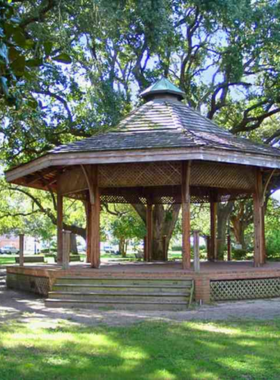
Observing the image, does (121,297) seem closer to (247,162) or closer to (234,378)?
(247,162)

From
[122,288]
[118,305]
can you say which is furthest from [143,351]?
[122,288]

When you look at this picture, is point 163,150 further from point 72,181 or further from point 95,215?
point 72,181

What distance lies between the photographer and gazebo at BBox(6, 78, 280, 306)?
1198 cm

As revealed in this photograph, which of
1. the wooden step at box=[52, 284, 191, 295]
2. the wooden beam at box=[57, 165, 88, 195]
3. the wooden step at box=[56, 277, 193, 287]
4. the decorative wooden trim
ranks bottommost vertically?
the wooden step at box=[52, 284, 191, 295]

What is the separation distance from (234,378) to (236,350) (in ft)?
4.19

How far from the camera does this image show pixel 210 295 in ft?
38.7

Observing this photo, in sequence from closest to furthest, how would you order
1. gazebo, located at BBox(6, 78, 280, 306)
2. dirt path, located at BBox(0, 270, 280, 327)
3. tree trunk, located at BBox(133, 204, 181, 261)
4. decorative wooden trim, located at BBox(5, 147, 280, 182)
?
dirt path, located at BBox(0, 270, 280, 327)
decorative wooden trim, located at BBox(5, 147, 280, 182)
gazebo, located at BBox(6, 78, 280, 306)
tree trunk, located at BBox(133, 204, 181, 261)

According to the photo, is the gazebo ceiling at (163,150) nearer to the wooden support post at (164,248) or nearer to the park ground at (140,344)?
the park ground at (140,344)

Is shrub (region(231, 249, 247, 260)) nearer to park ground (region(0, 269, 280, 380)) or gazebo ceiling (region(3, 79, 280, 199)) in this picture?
gazebo ceiling (region(3, 79, 280, 199))

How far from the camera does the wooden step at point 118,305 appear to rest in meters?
10.5

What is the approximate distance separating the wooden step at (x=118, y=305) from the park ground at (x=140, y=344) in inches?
19.5

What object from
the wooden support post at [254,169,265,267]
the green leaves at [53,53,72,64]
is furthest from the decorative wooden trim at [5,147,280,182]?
the green leaves at [53,53,72,64]

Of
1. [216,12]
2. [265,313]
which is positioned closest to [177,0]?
[216,12]

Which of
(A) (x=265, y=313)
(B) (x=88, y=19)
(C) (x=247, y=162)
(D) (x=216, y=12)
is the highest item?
(D) (x=216, y=12)
